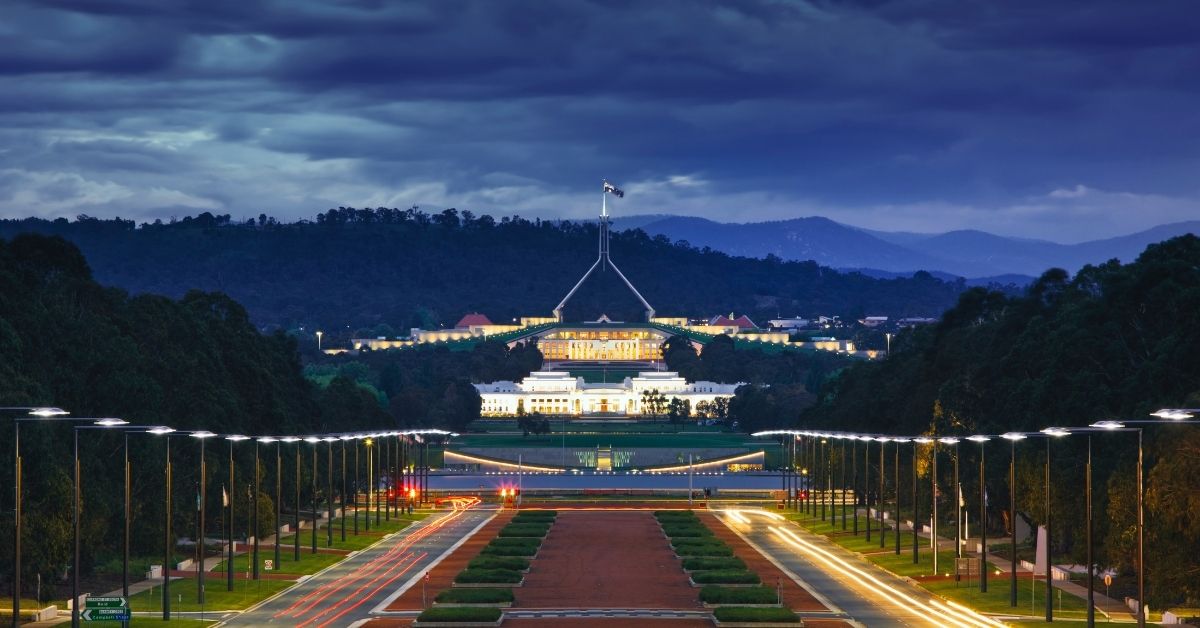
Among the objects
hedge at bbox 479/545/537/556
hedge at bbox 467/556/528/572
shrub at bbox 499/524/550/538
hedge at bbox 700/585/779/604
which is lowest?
shrub at bbox 499/524/550/538

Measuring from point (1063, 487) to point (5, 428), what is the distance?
4136cm

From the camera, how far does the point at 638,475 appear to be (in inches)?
7313

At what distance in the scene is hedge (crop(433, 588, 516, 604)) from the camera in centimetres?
7512

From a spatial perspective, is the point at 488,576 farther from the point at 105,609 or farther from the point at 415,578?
the point at 105,609

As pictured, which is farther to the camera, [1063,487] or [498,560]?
[498,560]

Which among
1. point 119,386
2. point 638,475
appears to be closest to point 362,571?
point 119,386

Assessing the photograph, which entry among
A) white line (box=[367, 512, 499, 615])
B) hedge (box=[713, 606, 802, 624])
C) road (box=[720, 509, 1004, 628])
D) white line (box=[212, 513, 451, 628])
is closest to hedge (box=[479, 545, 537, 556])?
white line (box=[367, 512, 499, 615])

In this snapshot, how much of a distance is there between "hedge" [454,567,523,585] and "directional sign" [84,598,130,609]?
24.0 metres

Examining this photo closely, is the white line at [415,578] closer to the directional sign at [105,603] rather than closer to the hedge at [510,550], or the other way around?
the hedge at [510,550]

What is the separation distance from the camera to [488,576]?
85062mm

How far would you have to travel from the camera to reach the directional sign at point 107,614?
2388 inches

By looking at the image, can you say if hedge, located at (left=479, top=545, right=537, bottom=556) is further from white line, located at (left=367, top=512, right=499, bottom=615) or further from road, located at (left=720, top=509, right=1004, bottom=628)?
road, located at (left=720, top=509, right=1004, bottom=628)

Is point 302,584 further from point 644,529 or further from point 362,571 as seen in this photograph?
point 644,529

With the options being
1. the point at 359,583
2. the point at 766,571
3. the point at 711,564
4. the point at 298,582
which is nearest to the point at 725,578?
the point at 766,571
